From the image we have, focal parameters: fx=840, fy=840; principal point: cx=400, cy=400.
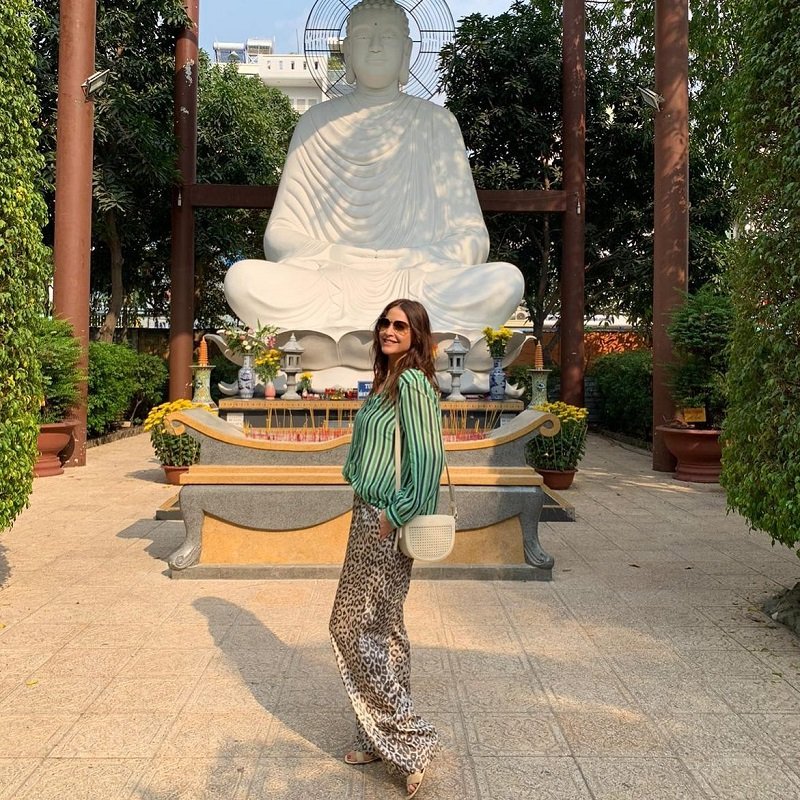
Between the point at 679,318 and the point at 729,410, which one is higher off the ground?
the point at 679,318

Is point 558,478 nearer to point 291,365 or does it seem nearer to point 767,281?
point 291,365

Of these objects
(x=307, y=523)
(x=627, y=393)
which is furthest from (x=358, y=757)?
(x=627, y=393)

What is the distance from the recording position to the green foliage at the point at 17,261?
362 cm

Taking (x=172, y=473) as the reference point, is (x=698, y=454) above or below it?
above

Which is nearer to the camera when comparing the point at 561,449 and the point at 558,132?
the point at 561,449

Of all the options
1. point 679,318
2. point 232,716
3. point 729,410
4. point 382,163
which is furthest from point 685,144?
point 232,716

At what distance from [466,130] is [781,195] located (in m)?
10.6

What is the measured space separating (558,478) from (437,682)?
15.0 ft

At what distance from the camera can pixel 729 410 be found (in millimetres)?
3941

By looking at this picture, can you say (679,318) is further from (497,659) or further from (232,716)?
(232,716)

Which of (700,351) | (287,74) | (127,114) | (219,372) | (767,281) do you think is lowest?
(219,372)

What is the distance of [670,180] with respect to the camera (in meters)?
8.41

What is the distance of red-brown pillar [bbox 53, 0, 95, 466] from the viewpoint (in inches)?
319

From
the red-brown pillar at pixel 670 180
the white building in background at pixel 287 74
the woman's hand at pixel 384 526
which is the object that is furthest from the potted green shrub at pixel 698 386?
the white building in background at pixel 287 74
